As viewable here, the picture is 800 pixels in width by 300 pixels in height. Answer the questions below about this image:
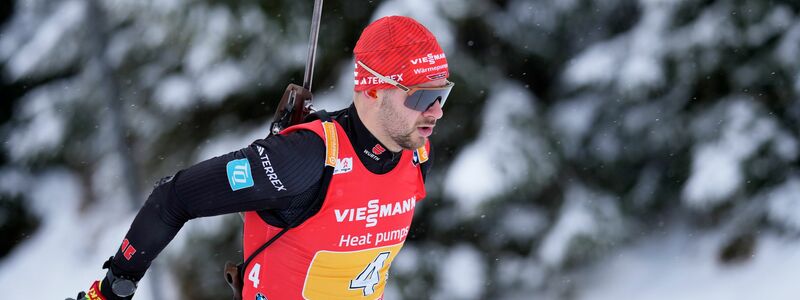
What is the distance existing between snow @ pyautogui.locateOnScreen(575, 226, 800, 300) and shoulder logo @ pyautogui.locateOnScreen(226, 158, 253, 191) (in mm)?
4764

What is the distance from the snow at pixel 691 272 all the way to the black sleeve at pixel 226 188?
4.66 metres

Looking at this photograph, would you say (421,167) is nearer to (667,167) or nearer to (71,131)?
(667,167)

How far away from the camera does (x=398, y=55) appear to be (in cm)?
221

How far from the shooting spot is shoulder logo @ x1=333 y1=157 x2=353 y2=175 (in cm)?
217

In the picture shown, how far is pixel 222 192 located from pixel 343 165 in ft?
1.09

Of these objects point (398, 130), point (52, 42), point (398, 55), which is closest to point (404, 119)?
point (398, 130)

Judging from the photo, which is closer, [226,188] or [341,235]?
[226,188]

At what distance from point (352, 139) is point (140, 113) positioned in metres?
4.27

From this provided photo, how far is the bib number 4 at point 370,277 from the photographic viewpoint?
2.41 meters

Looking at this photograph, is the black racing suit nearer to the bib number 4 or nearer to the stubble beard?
the stubble beard

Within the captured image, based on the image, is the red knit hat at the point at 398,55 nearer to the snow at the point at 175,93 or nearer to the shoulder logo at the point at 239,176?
the shoulder logo at the point at 239,176

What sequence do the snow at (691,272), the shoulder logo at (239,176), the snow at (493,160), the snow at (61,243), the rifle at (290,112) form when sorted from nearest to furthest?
1. the shoulder logo at (239,176)
2. the rifle at (290,112)
3. the snow at (493,160)
4. the snow at (691,272)
5. the snow at (61,243)

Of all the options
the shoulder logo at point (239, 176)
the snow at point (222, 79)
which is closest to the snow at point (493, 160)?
the snow at point (222, 79)

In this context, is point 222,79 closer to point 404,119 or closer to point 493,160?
point 493,160
